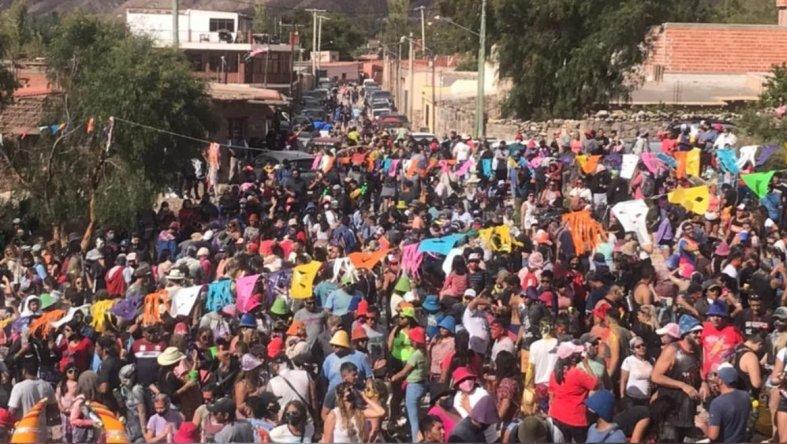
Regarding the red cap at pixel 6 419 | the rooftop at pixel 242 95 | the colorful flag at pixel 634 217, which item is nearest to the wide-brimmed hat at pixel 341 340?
the red cap at pixel 6 419

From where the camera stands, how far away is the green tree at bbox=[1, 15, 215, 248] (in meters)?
22.8

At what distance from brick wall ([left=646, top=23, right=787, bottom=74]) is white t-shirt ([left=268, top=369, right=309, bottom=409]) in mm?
39360

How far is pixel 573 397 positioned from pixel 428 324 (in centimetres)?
251

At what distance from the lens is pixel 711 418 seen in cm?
892

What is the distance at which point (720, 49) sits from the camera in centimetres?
4778

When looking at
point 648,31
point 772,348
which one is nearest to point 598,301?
point 772,348

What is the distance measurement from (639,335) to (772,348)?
107cm

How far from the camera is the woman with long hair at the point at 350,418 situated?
30.3 feet

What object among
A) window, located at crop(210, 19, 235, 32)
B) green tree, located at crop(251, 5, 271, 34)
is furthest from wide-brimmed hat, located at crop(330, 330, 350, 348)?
green tree, located at crop(251, 5, 271, 34)

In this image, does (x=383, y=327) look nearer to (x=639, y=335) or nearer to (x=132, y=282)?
(x=639, y=335)

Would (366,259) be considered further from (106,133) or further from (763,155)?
(106,133)

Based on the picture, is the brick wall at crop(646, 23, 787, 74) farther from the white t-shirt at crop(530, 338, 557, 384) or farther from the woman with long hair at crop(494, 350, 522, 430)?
the woman with long hair at crop(494, 350, 522, 430)

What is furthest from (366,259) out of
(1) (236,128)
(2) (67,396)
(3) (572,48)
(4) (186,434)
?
(3) (572,48)

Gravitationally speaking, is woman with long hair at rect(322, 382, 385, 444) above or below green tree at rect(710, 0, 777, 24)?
below
